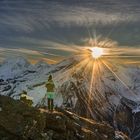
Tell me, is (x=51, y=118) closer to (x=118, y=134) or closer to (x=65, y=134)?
(x=65, y=134)

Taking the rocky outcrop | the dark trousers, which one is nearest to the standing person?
the dark trousers

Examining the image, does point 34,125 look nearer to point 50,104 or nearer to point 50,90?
point 50,104

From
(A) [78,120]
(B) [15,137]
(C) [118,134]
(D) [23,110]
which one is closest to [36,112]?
(D) [23,110]

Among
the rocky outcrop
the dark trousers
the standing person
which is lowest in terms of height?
the rocky outcrop

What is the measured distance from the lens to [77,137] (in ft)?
166

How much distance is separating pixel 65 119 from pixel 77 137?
2.95m

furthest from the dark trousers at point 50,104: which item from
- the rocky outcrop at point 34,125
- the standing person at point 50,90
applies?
the rocky outcrop at point 34,125

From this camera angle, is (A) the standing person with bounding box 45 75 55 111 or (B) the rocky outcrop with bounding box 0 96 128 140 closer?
(B) the rocky outcrop with bounding box 0 96 128 140

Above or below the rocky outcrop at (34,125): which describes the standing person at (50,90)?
above

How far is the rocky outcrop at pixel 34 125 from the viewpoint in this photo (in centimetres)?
4512

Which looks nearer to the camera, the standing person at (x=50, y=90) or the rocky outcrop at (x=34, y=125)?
the rocky outcrop at (x=34, y=125)

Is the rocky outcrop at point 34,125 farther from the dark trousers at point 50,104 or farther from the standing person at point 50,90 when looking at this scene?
the standing person at point 50,90

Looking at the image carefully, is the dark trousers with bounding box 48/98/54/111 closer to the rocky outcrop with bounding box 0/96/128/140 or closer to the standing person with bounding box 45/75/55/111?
the standing person with bounding box 45/75/55/111

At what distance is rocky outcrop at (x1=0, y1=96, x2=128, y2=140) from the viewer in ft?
148
